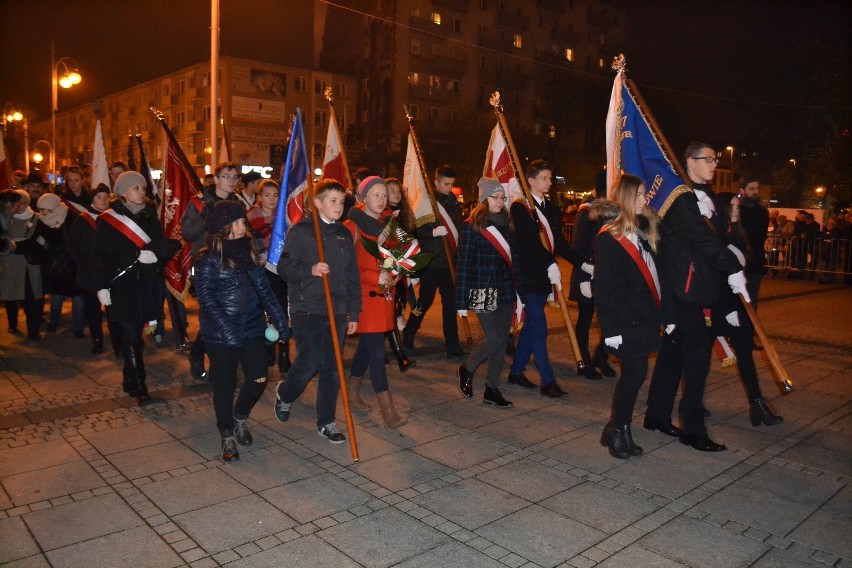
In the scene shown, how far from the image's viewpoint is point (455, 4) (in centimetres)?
5522

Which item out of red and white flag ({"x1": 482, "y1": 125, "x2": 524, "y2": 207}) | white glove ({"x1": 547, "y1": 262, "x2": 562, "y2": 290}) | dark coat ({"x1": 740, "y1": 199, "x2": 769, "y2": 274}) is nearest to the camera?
white glove ({"x1": 547, "y1": 262, "x2": 562, "y2": 290})

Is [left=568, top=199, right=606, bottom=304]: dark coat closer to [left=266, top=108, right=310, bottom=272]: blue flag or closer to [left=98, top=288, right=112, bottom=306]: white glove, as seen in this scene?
[left=266, top=108, right=310, bottom=272]: blue flag

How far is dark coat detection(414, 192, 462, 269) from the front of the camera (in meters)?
8.77

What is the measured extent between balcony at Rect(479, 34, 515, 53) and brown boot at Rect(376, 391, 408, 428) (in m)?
55.2

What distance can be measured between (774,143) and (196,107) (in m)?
43.8

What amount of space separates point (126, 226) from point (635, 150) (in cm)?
462

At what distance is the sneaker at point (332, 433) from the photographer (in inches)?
218

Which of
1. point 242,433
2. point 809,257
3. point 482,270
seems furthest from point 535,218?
point 809,257

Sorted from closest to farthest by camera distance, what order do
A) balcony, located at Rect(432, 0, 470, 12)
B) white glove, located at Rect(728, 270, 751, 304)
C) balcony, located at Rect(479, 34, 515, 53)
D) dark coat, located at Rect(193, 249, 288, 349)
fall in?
dark coat, located at Rect(193, 249, 288, 349) → white glove, located at Rect(728, 270, 751, 304) → balcony, located at Rect(432, 0, 470, 12) → balcony, located at Rect(479, 34, 515, 53)

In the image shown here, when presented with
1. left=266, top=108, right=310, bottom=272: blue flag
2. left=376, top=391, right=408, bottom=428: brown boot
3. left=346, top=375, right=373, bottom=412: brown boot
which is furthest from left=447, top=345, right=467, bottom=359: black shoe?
left=266, top=108, right=310, bottom=272: blue flag

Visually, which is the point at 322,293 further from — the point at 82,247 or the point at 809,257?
the point at 809,257

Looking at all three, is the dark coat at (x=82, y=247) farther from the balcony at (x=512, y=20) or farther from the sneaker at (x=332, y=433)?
the balcony at (x=512, y=20)

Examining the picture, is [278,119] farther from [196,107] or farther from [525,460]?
[525,460]

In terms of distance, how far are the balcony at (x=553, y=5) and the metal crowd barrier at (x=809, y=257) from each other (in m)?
47.3
